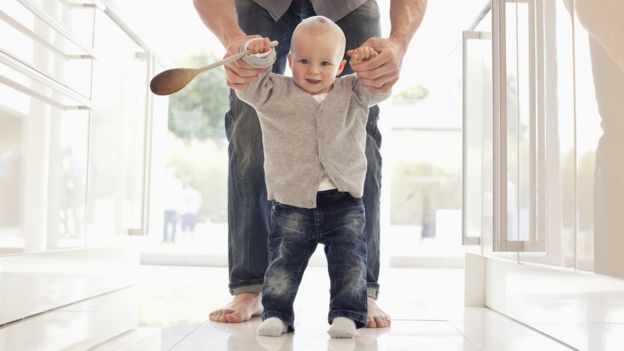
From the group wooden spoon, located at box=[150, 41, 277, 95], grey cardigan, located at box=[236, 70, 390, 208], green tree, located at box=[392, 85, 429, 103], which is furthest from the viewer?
green tree, located at box=[392, 85, 429, 103]

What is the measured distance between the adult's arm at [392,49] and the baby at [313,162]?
2.1 inches

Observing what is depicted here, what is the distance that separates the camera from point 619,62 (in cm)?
93

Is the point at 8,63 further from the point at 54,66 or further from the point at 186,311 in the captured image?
the point at 186,311

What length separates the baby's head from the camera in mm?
1381

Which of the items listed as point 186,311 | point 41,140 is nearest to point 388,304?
point 186,311

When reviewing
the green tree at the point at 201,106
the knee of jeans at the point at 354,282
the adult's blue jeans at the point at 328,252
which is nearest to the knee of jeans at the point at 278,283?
the adult's blue jeans at the point at 328,252

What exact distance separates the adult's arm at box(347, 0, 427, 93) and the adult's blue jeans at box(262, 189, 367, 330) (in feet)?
0.78

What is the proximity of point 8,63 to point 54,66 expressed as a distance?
11.5 inches

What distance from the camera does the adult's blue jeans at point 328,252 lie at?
1365 mm

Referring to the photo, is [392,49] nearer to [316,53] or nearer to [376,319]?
[316,53]

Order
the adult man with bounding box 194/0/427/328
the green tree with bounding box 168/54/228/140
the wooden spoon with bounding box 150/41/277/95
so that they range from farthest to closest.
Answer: the green tree with bounding box 168/54/228/140 → the adult man with bounding box 194/0/427/328 → the wooden spoon with bounding box 150/41/277/95

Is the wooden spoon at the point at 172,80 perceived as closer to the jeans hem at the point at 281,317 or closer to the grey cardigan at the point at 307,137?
the grey cardigan at the point at 307,137

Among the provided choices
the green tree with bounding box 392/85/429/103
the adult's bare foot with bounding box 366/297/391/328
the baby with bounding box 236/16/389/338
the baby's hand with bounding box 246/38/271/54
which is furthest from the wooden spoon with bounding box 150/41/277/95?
the green tree with bounding box 392/85/429/103

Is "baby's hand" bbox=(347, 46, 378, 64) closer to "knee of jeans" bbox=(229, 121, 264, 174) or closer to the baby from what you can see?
the baby
